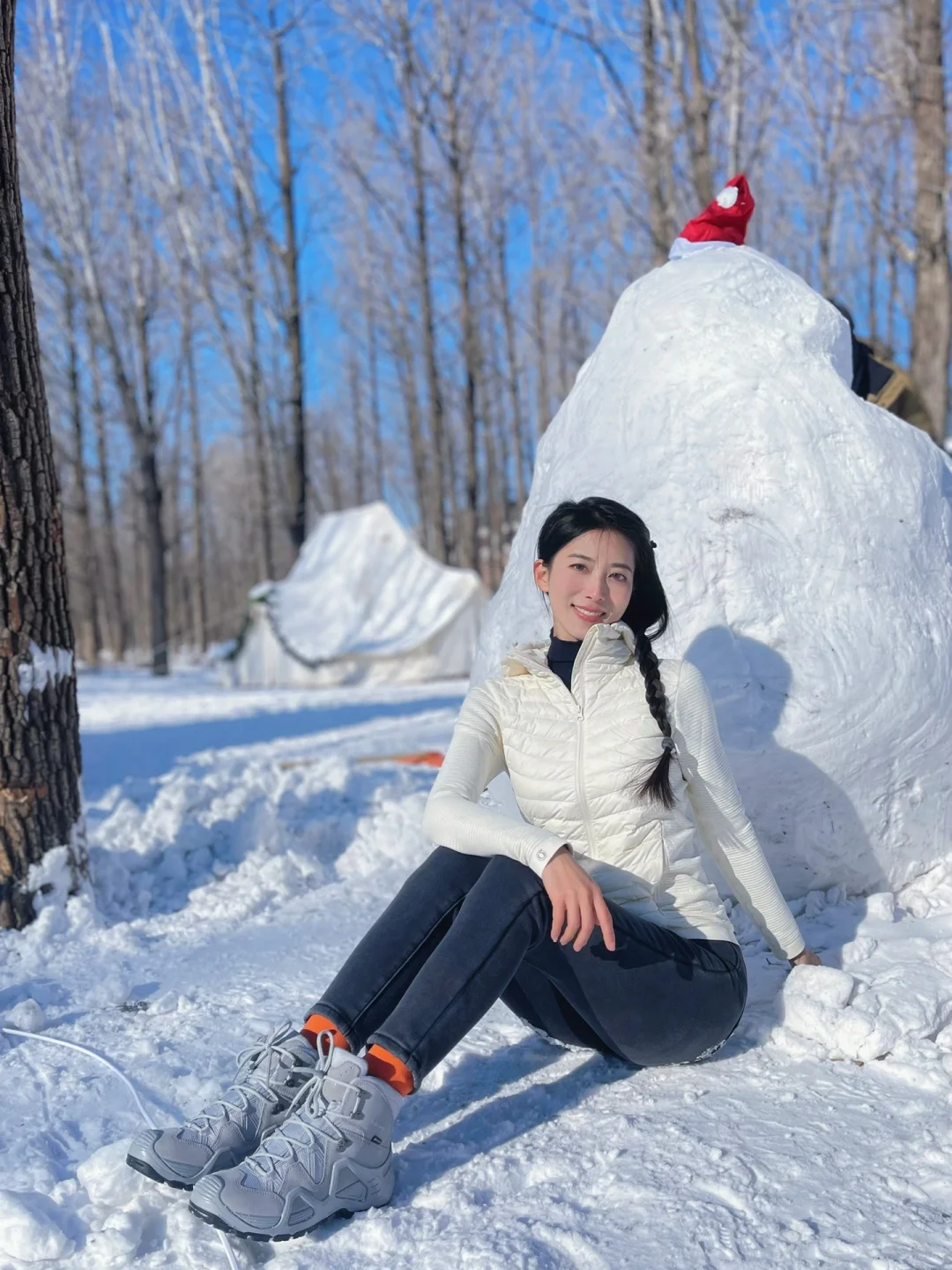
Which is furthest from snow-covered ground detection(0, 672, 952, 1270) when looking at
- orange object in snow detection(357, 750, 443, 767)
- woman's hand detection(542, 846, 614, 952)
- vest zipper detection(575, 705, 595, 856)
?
orange object in snow detection(357, 750, 443, 767)

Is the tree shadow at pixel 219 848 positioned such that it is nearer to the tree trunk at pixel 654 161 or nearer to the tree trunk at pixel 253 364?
the tree trunk at pixel 654 161

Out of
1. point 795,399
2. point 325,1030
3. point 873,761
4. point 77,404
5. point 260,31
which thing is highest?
point 260,31

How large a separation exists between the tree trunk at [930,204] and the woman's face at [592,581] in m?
6.01

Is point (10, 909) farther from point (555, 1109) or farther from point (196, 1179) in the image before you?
point (555, 1109)

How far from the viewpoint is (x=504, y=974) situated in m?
1.59

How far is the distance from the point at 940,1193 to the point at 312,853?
2.24m

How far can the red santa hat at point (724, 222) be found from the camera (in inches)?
114

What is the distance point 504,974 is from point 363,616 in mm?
9666

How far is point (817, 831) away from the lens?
238 cm

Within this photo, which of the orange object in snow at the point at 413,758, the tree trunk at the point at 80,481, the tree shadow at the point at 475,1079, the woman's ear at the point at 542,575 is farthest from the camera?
the tree trunk at the point at 80,481

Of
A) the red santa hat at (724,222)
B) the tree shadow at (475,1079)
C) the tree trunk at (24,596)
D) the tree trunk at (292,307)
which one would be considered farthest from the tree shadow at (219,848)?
the tree trunk at (292,307)

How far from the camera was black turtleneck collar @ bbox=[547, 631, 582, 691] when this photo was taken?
6.28 feet

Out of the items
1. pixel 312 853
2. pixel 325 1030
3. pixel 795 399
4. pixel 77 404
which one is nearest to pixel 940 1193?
pixel 325 1030

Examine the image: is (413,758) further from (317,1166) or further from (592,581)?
(317,1166)
